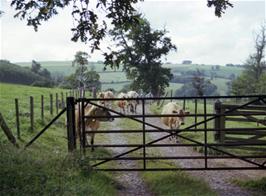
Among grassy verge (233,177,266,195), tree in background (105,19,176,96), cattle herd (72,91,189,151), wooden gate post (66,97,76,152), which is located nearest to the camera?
grassy verge (233,177,266,195)

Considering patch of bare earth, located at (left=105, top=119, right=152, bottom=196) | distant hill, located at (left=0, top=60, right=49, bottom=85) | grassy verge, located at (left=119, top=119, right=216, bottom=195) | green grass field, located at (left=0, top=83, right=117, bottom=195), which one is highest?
distant hill, located at (left=0, top=60, right=49, bottom=85)

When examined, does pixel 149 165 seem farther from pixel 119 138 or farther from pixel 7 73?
pixel 7 73

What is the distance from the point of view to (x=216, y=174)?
43.5 ft

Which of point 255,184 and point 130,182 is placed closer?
point 255,184

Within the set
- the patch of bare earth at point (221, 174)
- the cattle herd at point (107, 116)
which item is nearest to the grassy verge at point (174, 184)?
the patch of bare earth at point (221, 174)

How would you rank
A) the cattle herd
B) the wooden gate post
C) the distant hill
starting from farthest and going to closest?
the distant hill, the cattle herd, the wooden gate post

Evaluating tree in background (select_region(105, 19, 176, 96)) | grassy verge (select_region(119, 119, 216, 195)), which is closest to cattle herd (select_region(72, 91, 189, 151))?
grassy verge (select_region(119, 119, 216, 195))

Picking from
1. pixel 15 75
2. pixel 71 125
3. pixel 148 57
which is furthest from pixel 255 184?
pixel 15 75

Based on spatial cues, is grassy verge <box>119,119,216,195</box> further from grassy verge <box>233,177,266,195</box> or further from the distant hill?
the distant hill

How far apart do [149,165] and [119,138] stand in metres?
7.76

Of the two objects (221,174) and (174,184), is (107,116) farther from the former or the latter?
(221,174)

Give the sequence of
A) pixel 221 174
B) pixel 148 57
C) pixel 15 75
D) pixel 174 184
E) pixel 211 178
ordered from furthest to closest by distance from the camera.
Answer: pixel 15 75 < pixel 148 57 < pixel 221 174 < pixel 211 178 < pixel 174 184

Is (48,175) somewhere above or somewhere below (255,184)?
above

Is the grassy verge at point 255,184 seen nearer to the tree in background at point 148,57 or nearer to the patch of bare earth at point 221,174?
the patch of bare earth at point 221,174
